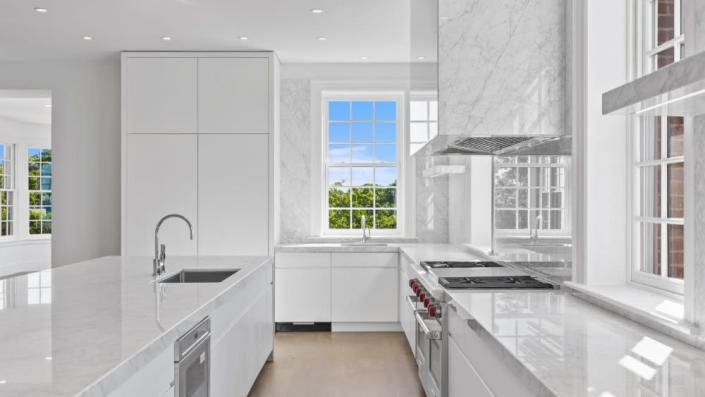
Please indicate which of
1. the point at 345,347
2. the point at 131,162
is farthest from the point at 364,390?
the point at 131,162

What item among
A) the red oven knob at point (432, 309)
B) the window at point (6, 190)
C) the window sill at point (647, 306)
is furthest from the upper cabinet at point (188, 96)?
the window at point (6, 190)

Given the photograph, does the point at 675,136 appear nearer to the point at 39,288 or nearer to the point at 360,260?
the point at 39,288

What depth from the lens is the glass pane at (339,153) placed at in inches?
231

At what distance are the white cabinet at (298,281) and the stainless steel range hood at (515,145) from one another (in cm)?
198

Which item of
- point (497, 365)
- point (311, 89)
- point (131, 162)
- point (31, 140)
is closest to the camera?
point (497, 365)

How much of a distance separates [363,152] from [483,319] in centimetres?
408

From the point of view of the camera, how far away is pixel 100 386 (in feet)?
4.13

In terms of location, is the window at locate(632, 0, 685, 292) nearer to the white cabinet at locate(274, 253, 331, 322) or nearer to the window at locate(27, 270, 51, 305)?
the window at locate(27, 270, 51, 305)

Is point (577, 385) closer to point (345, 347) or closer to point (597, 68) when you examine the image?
point (597, 68)

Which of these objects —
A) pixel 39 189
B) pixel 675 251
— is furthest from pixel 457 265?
pixel 39 189

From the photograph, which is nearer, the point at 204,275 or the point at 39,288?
the point at 39,288

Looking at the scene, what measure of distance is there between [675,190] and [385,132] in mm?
3932

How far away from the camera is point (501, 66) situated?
2.73 meters

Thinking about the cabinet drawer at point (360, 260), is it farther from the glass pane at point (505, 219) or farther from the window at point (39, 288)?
the window at point (39, 288)
